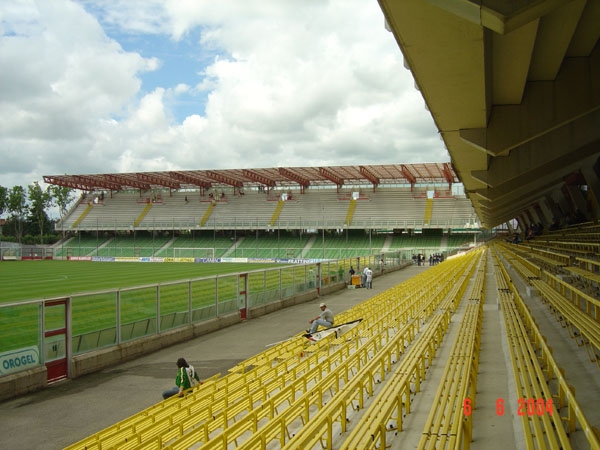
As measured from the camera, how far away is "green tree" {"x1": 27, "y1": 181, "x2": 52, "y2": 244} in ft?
332

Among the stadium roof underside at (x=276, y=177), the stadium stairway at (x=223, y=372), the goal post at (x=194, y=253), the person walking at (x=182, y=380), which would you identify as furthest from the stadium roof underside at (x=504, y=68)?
the goal post at (x=194, y=253)

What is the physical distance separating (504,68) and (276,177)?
59.3 metres

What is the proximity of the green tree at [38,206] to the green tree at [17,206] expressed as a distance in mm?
1877

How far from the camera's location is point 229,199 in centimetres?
7338

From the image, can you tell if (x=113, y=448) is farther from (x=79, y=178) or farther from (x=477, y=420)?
(x=79, y=178)

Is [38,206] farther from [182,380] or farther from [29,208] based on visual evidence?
[182,380]

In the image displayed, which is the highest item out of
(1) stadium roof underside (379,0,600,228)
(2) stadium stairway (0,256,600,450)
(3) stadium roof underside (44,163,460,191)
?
(3) stadium roof underside (44,163,460,191)

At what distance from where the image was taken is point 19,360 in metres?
9.42

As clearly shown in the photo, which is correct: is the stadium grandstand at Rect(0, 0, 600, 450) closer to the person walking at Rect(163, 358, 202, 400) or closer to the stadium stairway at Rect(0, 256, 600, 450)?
the stadium stairway at Rect(0, 256, 600, 450)

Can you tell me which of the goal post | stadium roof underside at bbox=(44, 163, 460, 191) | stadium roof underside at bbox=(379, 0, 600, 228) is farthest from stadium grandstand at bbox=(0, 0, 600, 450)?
the goal post

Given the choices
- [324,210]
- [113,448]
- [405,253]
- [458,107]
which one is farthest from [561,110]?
[324,210]

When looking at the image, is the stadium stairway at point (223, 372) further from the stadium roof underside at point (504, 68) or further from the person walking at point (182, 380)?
the stadium roof underside at point (504, 68)

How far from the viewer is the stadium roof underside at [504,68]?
463 centimetres

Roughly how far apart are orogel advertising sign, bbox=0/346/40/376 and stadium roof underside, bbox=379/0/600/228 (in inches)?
347
